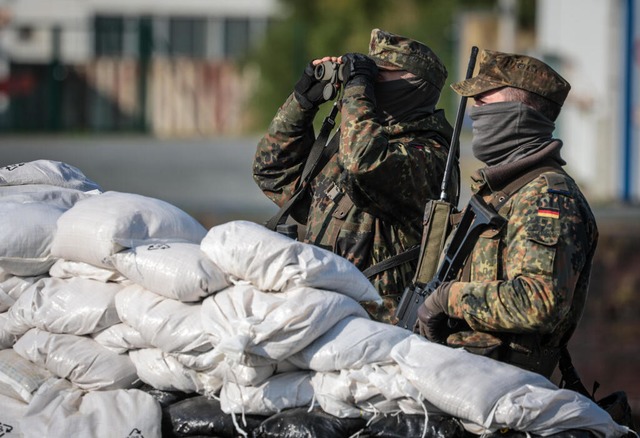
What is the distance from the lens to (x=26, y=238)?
13.6ft

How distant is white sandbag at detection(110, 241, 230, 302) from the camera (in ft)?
12.3

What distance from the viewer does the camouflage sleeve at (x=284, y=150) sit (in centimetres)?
480

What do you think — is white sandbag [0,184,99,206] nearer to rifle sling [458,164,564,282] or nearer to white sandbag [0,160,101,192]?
white sandbag [0,160,101,192]

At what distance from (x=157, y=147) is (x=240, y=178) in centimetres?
221

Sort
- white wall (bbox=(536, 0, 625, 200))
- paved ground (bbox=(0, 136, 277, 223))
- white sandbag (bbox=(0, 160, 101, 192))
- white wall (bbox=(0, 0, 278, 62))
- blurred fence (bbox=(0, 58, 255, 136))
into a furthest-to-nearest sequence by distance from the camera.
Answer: white wall (bbox=(0, 0, 278, 62)), blurred fence (bbox=(0, 58, 255, 136)), white wall (bbox=(536, 0, 625, 200)), paved ground (bbox=(0, 136, 277, 223)), white sandbag (bbox=(0, 160, 101, 192))

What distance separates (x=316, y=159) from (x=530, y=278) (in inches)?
56.9

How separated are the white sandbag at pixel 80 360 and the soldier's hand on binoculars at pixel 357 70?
1.31 metres

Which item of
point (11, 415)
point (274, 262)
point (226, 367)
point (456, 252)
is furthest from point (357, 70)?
point (11, 415)

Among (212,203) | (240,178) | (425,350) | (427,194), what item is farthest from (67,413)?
(240,178)

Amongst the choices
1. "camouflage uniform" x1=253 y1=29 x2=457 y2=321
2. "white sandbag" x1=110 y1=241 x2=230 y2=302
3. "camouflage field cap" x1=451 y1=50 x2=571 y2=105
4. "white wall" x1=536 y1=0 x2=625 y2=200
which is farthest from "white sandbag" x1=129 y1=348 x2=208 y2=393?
"white wall" x1=536 y1=0 x2=625 y2=200

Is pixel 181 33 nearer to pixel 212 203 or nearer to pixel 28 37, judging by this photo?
pixel 28 37

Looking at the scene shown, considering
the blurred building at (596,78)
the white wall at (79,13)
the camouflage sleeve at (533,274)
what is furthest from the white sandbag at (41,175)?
the white wall at (79,13)

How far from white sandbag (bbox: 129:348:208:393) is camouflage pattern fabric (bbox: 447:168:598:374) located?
870 millimetres

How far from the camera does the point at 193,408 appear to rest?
374 cm
